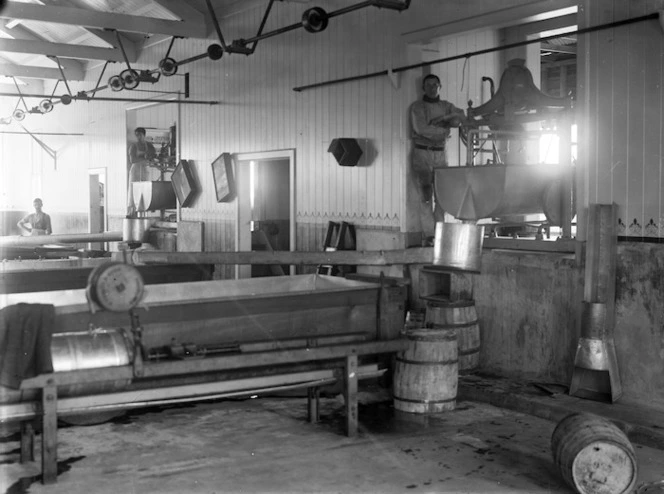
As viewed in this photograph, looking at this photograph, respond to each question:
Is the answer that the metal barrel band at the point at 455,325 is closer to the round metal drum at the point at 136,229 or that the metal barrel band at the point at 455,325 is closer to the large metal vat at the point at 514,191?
the large metal vat at the point at 514,191

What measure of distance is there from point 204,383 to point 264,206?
32.2 feet

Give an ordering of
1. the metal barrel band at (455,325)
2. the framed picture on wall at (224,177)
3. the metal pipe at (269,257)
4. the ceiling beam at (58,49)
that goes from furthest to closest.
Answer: the ceiling beam at (58,49) < the framed picture on wall at (224,177) < the metal barrel band at (455,325) < the metal pipe at (269,257)

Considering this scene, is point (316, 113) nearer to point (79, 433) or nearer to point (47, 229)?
point (79, 433)

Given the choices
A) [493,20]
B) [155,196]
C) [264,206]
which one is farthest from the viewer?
[155,196]

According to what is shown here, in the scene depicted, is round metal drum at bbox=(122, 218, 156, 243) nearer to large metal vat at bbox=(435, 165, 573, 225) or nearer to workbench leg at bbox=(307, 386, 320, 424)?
large metal vat at bbox=(435, 165, 573, 225)

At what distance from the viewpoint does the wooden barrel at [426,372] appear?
740 centimetres

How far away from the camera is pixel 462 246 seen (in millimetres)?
7715

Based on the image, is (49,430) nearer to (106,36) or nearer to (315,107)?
(315,107)

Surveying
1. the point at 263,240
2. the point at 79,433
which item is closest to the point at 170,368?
the point at 79,433

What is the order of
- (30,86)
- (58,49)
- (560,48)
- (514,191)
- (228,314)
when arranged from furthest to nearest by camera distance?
1. (30,86)
2. (58,49)
3. (560,48)
4. (514,191)
5. (228,314)

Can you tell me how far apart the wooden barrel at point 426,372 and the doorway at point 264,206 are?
5282 mm

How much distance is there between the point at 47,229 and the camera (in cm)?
1859

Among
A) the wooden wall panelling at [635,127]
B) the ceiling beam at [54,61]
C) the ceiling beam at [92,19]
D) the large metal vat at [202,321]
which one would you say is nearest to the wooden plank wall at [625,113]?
the wooden wall panelling at [635,127]

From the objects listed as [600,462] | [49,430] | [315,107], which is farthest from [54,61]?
[600,462]
